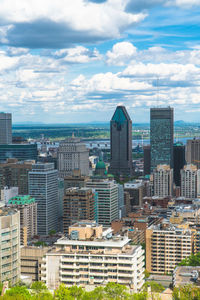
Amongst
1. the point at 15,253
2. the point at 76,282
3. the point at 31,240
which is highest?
the point at 15,253

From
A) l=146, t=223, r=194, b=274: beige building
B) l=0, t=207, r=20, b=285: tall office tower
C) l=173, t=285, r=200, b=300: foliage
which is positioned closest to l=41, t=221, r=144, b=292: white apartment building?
l=0, t=207, r=20, b=285: tall office tower

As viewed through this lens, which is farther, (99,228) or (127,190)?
(127,190)

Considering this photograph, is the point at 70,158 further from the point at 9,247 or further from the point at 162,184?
the point at 9,247

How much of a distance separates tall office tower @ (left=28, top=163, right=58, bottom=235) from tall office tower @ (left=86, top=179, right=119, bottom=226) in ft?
33.5

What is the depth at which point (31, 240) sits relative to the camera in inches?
3920

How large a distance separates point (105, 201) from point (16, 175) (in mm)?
38337

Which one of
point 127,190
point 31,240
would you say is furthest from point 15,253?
point 127,190

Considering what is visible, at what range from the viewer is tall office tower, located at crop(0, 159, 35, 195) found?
141625mm

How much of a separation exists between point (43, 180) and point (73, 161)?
237 ft

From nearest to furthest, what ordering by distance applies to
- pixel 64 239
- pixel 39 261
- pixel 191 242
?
1. pixel 64 239
2. pixel 39 261
3. pixel 191 242

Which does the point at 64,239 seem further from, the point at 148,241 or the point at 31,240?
the point at 31,240

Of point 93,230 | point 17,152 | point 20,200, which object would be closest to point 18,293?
point 93,230

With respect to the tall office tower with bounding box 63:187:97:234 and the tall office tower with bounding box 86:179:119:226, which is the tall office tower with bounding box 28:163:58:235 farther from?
the tall office tower with bounding box 63:187:97:234

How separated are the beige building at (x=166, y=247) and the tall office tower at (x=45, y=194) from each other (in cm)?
4250
